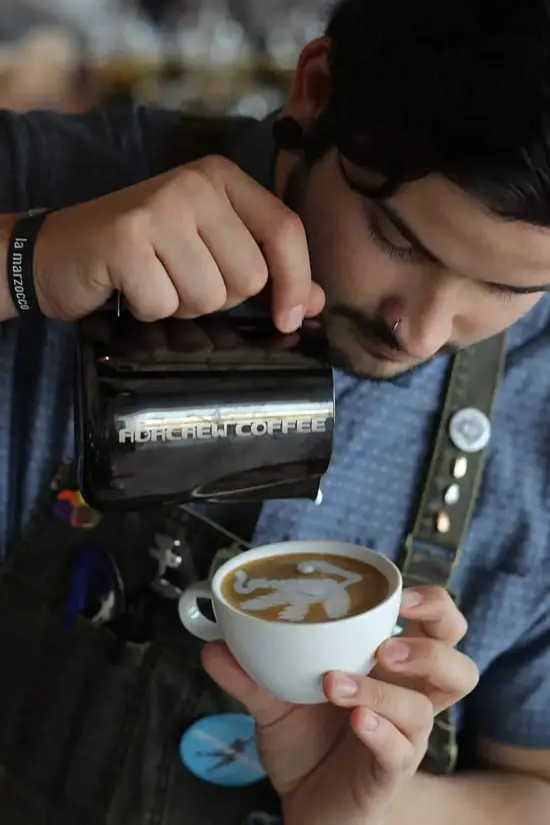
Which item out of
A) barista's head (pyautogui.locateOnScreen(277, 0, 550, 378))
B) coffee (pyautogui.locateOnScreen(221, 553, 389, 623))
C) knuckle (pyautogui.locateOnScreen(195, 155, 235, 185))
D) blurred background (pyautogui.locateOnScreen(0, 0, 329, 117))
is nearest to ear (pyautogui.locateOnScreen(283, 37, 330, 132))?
barista's head (pyautogui.locateOnScreen(277, 0, 550, 378))

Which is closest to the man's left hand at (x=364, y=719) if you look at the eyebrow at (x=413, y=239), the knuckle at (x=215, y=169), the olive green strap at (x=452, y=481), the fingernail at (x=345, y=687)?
the fingernail at (x=345, y=687)

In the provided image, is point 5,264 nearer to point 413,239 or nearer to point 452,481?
point 413,239

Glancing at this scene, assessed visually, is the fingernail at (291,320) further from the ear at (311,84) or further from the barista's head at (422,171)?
the ear at (311,84)

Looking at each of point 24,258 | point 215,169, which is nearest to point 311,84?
point 215,169

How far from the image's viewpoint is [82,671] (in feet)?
3.05

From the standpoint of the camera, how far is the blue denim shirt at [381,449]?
3.10ft

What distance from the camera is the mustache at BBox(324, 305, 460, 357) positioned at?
82 cm

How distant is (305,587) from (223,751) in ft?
1.01

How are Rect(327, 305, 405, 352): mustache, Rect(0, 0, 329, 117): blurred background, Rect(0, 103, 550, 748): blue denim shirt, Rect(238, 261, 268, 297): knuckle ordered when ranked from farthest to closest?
1. Rect(0, 0, 329, 117): blurred background
2. Rect(0, 103, 550, 748): blue denim shirt
3. Rect(327, 305, 405, 352): mustache
4. Rect(238, 261, 268, 297): knuckle

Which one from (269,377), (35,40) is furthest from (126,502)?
(35,40)

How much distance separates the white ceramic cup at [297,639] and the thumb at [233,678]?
0.03 meters

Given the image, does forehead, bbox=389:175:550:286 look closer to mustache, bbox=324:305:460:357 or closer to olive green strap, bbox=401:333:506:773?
mustache, bbox=324:305:460:357

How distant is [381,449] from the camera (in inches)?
40.3

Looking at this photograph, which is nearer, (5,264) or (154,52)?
(5,264)
